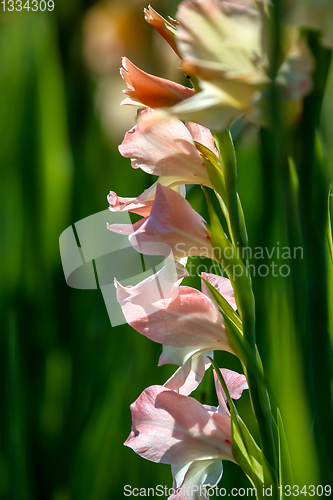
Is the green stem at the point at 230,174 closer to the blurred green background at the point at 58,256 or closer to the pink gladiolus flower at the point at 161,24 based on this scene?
the pink gladiolus flower at the point at 161,24

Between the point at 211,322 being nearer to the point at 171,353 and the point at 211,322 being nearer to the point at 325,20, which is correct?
the point at 171,353

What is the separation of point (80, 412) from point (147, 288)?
0.30 m

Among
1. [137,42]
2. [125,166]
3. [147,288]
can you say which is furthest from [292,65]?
[137,42]

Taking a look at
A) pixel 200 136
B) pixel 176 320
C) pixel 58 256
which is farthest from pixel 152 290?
pixel 58 256

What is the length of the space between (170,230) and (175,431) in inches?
6.1

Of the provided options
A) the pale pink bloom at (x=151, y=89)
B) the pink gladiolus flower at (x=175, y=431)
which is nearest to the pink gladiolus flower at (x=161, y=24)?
the pale pink bloom at (x=151, y=89)

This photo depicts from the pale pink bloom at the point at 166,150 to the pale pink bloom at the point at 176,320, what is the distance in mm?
91

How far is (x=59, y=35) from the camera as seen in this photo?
712 millimetres

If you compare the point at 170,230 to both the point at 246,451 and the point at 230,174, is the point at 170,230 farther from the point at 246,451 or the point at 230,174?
the point at 246,451

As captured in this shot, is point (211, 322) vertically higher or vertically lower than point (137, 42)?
lower

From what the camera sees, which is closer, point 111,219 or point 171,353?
point 171,353

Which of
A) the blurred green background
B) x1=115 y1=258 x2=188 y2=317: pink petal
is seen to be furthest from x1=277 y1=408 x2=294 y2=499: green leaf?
the blurred green background

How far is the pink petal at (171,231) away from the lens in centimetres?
31

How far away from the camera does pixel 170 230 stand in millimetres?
319
